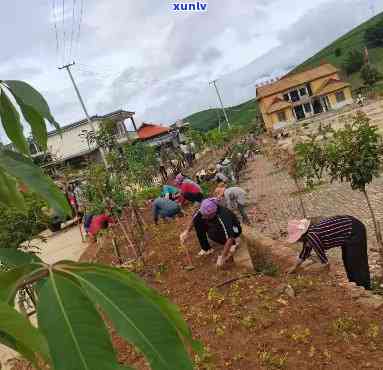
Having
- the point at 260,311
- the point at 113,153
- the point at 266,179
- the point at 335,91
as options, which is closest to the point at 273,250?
the point at 260,311

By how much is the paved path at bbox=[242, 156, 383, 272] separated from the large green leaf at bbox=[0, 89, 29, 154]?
7.91 m

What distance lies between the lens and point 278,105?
204ft

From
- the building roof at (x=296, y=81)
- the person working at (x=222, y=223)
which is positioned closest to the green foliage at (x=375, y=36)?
the building roof at (x=296, y=81)

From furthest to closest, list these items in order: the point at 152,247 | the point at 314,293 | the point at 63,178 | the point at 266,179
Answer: the point at 266,179
the point at 63,178
the point at 152,247
the point at 314,293

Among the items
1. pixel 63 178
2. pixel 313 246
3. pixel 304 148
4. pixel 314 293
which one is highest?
pixel 63 178

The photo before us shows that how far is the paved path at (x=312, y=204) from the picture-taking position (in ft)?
37.2

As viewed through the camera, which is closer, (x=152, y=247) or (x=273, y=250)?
(x=273, y=250)

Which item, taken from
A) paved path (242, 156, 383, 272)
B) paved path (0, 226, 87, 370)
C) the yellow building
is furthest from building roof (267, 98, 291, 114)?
paved path (0, 226, 87, 370)

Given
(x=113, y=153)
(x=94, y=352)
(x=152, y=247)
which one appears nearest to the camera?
(x=94, y=352)

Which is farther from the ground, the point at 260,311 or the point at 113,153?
the point at 113,153

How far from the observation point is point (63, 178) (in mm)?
11180

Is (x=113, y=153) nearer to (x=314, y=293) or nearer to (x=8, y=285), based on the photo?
(x=314, y=293)

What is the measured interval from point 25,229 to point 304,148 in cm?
561

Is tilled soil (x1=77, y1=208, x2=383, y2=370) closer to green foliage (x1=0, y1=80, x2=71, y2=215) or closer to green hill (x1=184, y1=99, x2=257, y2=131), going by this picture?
green foliage (x1=0, y1=80, x2=71, y2=215)
